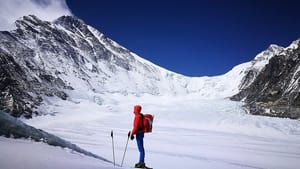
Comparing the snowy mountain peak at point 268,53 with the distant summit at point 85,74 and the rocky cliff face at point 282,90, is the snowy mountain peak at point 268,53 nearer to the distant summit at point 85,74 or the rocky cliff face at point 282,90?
the distant summit at point 85,74

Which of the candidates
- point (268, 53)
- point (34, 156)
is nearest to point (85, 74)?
point (268, 53)

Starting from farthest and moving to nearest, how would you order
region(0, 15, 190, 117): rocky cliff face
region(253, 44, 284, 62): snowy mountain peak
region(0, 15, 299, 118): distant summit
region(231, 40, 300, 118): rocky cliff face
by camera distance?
region(253, 44, 284, 62): snowy mountain peak < region(0, 15, 299, 118): distant summit < region(0, 15, 190, 117): rocky cliff face < region(231, 40, 300, 118): rocky cliff face

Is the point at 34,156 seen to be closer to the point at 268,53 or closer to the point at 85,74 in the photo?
the point at 85,74

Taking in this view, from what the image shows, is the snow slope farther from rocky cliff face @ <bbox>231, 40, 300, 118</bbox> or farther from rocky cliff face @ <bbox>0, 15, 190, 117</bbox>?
rocky cliff face @ <bbox>231, 40, 300, 118</bbox>

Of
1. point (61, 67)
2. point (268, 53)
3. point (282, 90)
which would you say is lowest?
point (282, 90)

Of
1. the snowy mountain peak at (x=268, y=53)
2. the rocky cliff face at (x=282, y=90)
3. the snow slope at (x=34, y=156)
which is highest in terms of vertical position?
the snowy mountain peak at (x=268, y=53)

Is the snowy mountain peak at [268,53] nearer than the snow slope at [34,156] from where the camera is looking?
No

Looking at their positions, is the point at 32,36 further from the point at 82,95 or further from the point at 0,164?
the point at 0,164

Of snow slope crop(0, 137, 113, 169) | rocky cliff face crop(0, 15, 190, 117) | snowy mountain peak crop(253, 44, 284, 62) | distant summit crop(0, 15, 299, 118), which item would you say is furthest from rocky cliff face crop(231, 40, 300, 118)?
snowy mountain peak crop(253, 44, 284, 62)

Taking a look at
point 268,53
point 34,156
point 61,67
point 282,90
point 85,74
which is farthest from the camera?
point 268,53

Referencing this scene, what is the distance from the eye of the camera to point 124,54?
474 feet

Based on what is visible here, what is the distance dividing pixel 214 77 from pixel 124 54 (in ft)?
147

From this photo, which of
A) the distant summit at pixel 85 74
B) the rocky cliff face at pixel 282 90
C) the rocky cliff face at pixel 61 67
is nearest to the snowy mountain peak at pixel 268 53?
the distant summit at pixel 85 74

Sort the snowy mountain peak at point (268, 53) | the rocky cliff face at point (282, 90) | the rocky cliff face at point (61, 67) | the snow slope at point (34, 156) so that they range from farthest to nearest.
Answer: the snowy mountain peak at point (268, 53) → the rocky cliff face at point (61, 67) → the rocky cliff face at point (282, 90) → the snow slope at point (34, 156)
